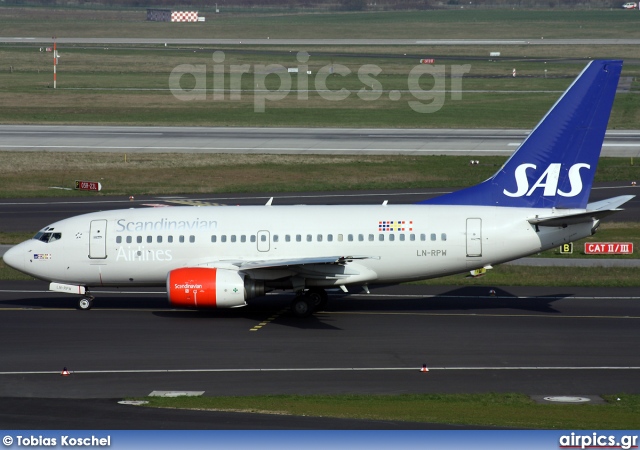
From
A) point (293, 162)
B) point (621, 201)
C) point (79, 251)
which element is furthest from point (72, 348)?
point (293, 162)

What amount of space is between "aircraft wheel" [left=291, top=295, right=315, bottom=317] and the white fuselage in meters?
0.69

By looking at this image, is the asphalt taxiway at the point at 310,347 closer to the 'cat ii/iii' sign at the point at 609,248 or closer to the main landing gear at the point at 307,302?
the main landing gear at the point at 307,302

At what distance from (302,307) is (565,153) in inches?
450

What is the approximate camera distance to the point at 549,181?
3659cm

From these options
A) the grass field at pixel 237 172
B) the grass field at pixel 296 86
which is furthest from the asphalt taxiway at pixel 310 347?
the grass field at pixel 296 86

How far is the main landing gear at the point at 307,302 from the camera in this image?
3697 cm

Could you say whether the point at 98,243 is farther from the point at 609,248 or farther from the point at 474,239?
the point at 609,248

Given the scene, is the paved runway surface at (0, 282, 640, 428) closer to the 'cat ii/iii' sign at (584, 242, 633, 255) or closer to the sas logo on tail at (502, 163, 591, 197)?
the sas logo on tail at (502, 163, 591, 197)

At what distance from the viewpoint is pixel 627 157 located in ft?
245

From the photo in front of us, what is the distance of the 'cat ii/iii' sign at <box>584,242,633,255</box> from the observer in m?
47.6

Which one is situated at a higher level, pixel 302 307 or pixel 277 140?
pixel 277 140

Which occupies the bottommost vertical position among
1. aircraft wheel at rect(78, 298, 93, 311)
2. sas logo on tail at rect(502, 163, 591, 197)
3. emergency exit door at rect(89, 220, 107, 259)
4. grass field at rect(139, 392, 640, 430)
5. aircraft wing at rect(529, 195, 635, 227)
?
grass field at rect(139, 392, 640, 430)

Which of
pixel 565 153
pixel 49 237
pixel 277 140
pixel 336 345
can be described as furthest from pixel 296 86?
pixel 336 345

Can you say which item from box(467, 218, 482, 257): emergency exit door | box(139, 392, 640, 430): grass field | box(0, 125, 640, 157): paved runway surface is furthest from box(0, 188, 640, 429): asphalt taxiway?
box(0, 125, 640, 157): paved runway surface
